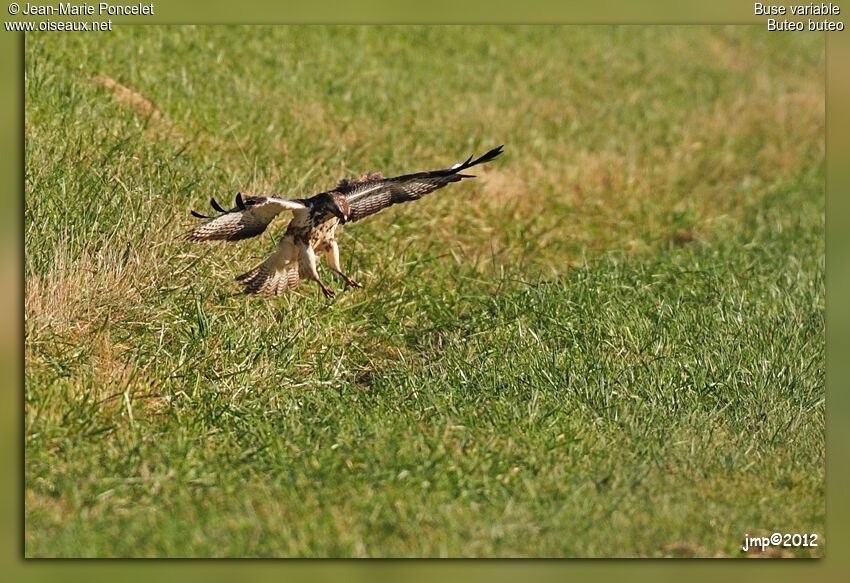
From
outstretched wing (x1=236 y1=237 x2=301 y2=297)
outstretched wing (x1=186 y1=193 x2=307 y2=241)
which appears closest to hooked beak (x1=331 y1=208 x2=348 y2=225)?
outstretched wing (x1=186 y1=193 x2=307 y2=241)

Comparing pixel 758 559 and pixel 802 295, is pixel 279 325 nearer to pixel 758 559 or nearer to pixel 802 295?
pixel 758 559

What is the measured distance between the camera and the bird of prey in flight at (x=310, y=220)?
6.32 meters

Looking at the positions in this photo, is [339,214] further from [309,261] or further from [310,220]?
[309,261]

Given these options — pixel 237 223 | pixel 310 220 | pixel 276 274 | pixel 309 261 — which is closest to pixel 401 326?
pixel 276 274

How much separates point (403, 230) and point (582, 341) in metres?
1.98

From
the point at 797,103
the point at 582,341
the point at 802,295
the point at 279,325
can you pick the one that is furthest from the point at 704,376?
the point at 797,103

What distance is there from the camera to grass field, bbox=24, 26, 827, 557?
5785 mm

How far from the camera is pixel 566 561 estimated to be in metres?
5.59

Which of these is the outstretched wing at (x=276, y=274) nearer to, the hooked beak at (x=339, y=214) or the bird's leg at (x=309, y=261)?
the bird's leg at (x=309, y=261)

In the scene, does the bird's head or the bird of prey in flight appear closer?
the bird of prey in flight

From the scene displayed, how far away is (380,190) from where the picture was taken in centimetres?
692

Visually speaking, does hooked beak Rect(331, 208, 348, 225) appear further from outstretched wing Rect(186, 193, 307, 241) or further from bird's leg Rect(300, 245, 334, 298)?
bird's leg Rect(300, 245, 334, 298)

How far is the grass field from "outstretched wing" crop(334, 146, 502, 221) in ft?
3.22

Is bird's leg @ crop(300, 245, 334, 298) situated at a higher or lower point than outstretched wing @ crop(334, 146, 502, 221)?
lower
